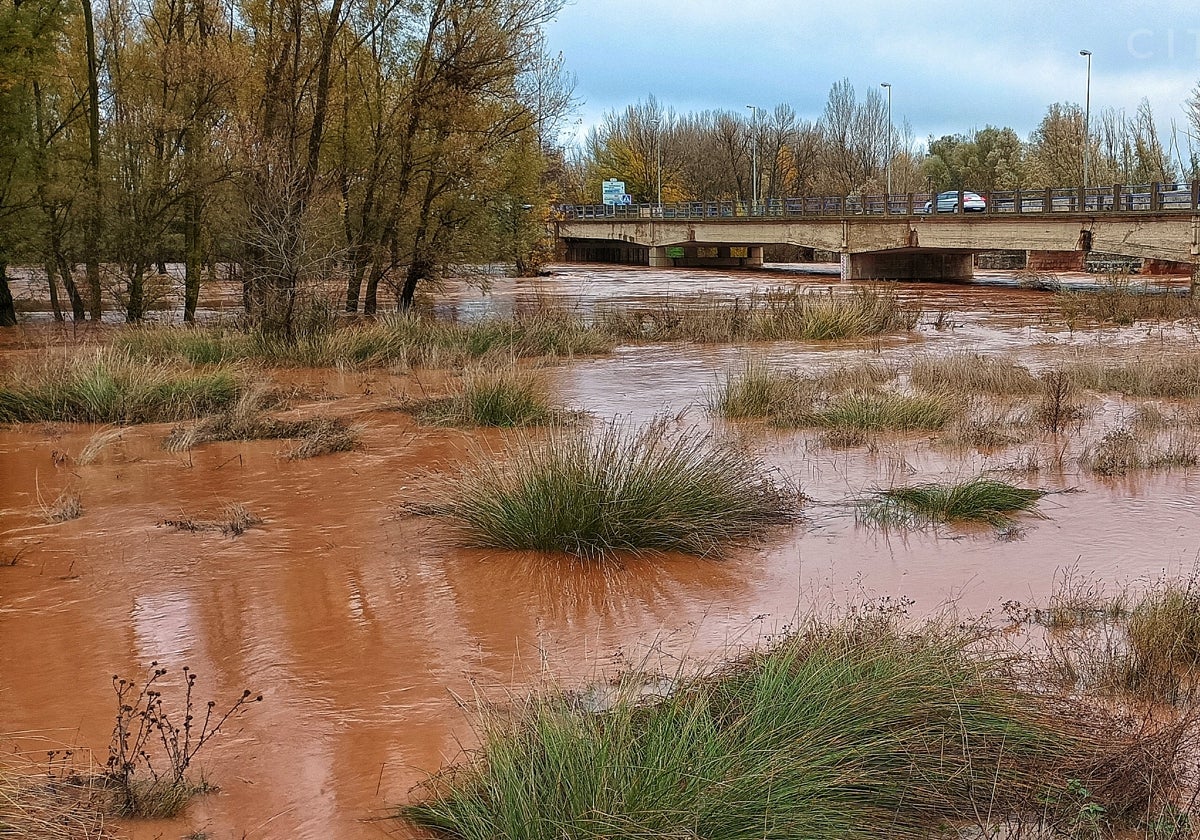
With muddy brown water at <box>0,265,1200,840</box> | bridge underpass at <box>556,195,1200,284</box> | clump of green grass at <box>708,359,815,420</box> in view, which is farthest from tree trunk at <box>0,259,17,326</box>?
bridge underpass at <box>556,195,1200,284</box>

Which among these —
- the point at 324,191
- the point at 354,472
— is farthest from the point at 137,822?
the point at 324,191

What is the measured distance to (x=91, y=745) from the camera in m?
5.64

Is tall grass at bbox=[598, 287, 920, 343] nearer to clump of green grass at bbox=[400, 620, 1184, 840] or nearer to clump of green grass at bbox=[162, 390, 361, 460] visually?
clump of green grass at bbox=[162, 390, 361, 460]

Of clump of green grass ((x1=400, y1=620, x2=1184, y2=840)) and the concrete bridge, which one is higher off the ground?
the concrete bridge

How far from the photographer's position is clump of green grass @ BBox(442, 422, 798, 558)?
880cm

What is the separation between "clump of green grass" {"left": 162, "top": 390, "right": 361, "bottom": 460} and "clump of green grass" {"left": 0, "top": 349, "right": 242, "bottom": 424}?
77 centimetres

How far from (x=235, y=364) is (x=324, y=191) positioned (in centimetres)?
746

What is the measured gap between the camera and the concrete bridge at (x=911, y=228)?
38062mm

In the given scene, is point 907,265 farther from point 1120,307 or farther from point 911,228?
point 1120,307

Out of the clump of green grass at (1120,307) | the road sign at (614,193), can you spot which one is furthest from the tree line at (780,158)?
the clump of green grass at (1120,307)

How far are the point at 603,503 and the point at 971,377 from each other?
9593 millimetres

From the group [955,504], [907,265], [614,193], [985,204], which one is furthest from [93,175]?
[614,193]

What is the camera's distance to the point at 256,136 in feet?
67.6

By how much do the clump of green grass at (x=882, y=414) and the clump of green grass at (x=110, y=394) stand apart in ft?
23.9
